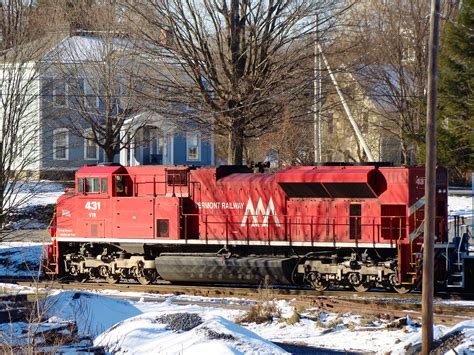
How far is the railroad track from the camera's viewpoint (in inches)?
637

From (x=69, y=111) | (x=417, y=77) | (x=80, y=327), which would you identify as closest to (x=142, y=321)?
(x=80, y=327)

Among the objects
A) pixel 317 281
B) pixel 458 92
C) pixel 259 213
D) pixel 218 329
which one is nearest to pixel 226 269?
pixel 259 213

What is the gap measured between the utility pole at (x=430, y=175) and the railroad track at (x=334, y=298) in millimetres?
2787

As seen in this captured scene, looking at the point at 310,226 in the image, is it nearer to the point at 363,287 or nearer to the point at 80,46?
the point at 363,287

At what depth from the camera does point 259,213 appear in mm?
20500

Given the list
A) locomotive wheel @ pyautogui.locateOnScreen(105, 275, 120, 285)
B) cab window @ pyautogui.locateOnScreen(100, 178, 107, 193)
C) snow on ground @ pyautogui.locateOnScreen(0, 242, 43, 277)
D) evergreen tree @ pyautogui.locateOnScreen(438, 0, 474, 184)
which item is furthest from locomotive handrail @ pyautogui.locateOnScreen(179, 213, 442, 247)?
evergreen tree @ pyautogui.locateOnScreen(438, 0, 474, 184)

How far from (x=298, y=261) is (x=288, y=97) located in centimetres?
601

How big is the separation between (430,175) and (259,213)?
8221 mm

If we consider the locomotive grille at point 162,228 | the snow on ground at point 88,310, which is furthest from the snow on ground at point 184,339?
the locomotive grille at point 162,228

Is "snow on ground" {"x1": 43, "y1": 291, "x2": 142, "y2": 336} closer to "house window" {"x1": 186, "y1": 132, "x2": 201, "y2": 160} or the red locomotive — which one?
the red locomotive

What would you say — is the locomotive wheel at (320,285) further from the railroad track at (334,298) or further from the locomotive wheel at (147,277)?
the locomotive wheel at (147,277)

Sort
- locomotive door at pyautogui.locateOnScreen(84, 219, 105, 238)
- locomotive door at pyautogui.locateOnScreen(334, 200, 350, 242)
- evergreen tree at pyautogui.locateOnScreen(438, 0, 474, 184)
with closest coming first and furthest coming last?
locomotive door at pyautogui.locateOnScreen(334, 200, 350, 242) → locomotive door at pyautogui.locateOnScreen(84, 219, 105, 238) → evergreen tree at pyautogui.locateOnScreen(438, 0, 474, 184)

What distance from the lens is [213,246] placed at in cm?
2116

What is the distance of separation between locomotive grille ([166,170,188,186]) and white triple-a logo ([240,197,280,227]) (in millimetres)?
1966
